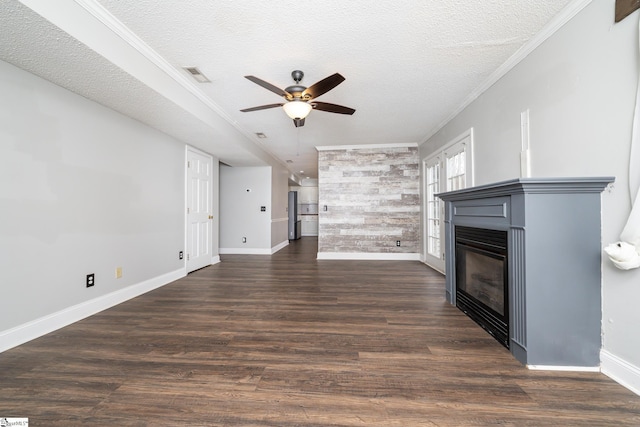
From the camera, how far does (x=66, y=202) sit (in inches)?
92.8

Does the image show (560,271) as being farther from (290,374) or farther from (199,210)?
(199,210)

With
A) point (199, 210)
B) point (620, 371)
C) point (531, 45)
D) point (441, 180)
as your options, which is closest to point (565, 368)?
point (620, 371)

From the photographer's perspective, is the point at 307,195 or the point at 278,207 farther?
the point at 307,195

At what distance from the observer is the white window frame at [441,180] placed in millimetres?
3312

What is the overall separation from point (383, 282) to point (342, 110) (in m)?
2.40

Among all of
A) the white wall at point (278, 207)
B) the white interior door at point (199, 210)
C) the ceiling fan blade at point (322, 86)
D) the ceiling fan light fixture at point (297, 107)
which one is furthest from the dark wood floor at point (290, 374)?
the white wall at point (278, 207)

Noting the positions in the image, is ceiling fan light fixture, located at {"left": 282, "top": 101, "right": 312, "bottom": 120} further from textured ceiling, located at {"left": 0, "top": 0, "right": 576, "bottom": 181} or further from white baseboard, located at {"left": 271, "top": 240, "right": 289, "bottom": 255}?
white baseboard, located at {"left": 271, "top": 240, "right": 289, "bottom": 255}

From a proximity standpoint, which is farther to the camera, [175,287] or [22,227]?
[175,287]

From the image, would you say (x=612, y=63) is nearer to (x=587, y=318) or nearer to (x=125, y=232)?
(x=587, y=318)

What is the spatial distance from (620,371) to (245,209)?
621 cm

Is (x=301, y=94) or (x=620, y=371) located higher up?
(x=301, y=94)

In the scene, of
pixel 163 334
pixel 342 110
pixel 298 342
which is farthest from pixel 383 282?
pixel 163 334

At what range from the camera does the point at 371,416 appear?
1246 mm

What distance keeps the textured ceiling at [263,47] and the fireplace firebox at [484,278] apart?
1.61 m
